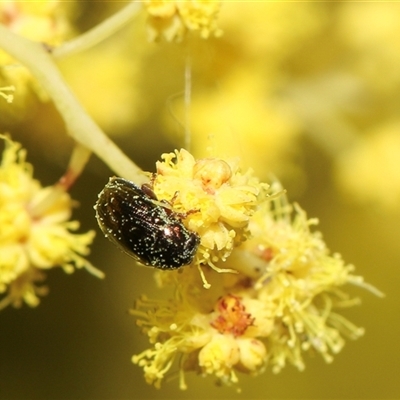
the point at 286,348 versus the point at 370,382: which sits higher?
the point at 370,382

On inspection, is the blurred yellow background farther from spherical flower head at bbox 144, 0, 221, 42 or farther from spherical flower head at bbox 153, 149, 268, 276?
spherical flower head at bbox 153, 149, 268, 276

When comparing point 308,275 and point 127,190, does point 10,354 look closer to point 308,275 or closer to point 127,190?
point 308,275

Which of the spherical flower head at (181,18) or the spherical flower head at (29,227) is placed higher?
the spherical flower head at (181,18)

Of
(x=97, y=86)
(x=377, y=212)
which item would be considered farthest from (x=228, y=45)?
(x=377, y=212)

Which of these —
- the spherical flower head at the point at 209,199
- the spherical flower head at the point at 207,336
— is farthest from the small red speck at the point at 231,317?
the spherical flower head at the point at 209,199

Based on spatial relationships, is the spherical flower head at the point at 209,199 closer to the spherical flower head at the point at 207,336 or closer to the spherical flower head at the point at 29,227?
the spherical flower head at the point at 207,336

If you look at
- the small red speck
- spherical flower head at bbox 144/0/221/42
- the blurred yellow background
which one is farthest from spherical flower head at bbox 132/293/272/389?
the blurred yellow background
